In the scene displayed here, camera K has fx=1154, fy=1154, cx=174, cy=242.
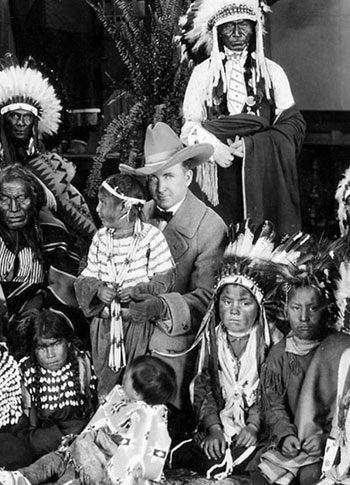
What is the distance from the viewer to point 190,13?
466 centimetres

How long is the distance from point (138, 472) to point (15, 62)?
181 cm

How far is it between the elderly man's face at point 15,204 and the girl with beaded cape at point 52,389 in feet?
1.35

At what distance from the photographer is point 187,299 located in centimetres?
455

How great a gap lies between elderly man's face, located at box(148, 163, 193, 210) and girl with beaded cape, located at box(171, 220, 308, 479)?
31cm

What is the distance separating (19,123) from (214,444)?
157cm

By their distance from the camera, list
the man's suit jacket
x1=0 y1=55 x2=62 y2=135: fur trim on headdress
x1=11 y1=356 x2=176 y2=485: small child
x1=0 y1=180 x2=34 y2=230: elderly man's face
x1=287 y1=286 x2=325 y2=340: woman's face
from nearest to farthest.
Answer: x1=11 y1=356 x2=176 y2=485: small child < x1=287 y1=286 x2=325 y2=340: woman's face < the man's suit jacket < x1=0 y1=180 x2=34 y2=230: elderly man's face < x1=0 y1=55 x2=62 y2=135: fur trim on headdress

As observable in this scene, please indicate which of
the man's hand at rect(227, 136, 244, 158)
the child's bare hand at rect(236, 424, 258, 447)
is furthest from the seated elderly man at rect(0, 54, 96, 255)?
the child's bare hand at rect(236, 424, 258, 447)

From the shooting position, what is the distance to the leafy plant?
4734 mm

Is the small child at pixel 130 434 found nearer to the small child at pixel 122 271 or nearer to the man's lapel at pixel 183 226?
the small child at pixel 122 271

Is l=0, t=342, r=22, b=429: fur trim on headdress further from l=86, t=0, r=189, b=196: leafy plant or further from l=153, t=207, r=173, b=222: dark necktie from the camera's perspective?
l=86, t=0, r=189, b=196: leafy plant

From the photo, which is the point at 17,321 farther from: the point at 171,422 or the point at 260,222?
the point at 260,222

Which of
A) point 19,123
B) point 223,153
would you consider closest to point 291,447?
point 223,153

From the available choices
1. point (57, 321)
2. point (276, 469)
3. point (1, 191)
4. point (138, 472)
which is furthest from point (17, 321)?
point (276, 469)

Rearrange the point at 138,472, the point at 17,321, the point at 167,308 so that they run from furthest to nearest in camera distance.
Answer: the point at 17,321
the point at 167,308
the point at 138,472
